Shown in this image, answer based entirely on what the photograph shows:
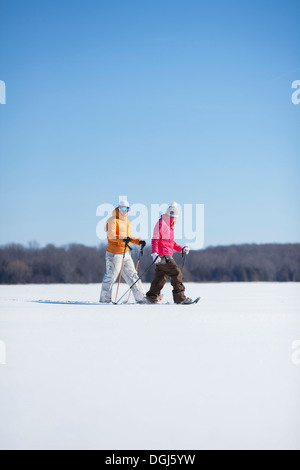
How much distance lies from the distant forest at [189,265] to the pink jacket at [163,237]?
1109 inches

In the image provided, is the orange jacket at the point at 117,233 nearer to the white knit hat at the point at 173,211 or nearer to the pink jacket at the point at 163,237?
the pink jacket at the point at 163,237

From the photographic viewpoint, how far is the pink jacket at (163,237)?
8.03m

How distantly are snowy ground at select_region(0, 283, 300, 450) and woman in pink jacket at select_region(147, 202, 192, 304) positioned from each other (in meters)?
3.09

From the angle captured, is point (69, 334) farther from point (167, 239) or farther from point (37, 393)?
point (167, 239)

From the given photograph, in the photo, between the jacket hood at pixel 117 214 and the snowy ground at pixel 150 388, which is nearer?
the snowy ground at pixel 150 388

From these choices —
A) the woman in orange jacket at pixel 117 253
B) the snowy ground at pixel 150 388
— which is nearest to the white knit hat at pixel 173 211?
the woman in orange jacket at pixel 117 253

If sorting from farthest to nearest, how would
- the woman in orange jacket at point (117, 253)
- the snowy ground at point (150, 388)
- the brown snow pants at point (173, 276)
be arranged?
1. the woman in orange jacket at point (117, 253)
2. the brown snow pants at point (173, 276)
3. the snowy ground at point (150, 388)

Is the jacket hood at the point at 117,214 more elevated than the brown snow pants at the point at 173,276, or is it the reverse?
the jacket hood at the point at 117,214

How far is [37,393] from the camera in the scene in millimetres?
2635

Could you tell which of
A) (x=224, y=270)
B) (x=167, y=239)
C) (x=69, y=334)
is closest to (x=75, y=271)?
(x=224, y=270)

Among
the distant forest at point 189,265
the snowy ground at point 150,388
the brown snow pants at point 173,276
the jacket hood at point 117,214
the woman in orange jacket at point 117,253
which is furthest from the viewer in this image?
the distant forest at point 189,265

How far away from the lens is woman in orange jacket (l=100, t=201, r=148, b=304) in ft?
26.8

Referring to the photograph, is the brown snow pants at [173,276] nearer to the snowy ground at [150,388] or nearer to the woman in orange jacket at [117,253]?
the woman in orange jacket at [117,253]
